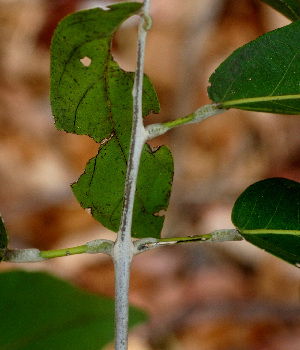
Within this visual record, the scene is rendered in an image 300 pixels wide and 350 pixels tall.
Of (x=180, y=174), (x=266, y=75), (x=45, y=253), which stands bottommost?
(x=45, y=253)

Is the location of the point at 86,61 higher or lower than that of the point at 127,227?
higher

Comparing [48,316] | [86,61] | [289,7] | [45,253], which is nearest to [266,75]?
[289,7]

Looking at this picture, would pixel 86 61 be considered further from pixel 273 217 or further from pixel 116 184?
pixel 273 217

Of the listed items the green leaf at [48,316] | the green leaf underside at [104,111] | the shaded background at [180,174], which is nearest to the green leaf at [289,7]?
the green leaf underside at [104,111]

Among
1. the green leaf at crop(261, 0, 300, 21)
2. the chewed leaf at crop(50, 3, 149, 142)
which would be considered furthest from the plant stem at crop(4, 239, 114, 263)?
the green leaf at crop(261, 0, 300, 21)

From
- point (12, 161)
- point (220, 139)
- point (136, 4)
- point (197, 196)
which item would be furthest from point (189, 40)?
point (136, 4)

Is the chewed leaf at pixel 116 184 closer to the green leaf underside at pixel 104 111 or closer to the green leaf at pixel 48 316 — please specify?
the green leaf underside at pixel 104 111

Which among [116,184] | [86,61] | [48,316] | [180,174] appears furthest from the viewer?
[180,174]
